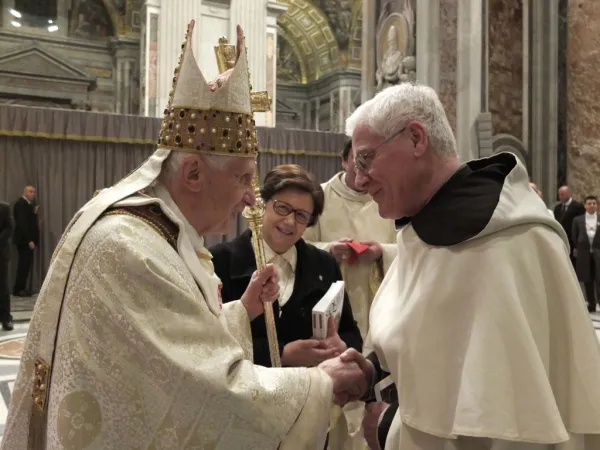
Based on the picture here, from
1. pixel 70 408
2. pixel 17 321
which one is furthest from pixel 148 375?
pixel 17 321

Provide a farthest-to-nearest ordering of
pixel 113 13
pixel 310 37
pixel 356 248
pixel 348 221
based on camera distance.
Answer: pixel 310 37
pixel 113 13
pixel 348 221
pixel 356 248

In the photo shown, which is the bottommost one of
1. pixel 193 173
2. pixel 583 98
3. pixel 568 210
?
pixel 193 173

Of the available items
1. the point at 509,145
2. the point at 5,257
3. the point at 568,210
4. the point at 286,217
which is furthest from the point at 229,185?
A: the point at 509,145

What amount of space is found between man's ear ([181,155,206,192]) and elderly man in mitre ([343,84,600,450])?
0.43m

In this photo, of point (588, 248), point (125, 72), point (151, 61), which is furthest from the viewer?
point (125, 72)

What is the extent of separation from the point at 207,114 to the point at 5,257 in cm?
628

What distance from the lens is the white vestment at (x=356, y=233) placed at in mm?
3361

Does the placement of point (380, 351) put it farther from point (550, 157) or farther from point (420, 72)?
point (550, 157)

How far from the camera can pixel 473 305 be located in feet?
4.81

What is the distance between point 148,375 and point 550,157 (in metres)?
10.2

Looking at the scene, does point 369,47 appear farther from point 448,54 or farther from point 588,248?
point 588,248

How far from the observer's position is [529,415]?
138cm

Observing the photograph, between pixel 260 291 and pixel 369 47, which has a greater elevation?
pixel 369 47

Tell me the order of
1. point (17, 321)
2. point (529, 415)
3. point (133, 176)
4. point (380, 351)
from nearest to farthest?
point (529, 415) < point (133, 176) < point (380, 351) < point (17, 321)
